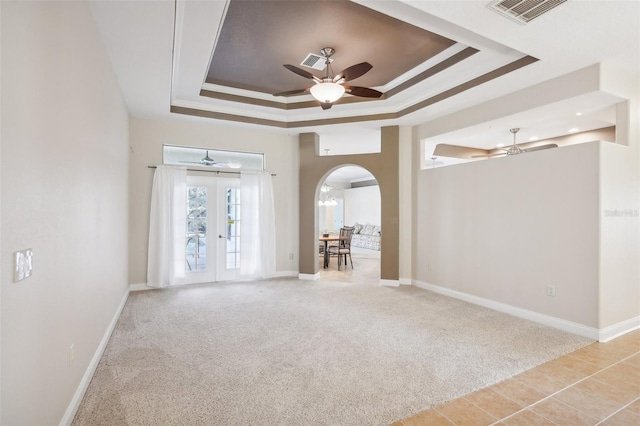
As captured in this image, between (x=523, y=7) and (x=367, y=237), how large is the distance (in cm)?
986

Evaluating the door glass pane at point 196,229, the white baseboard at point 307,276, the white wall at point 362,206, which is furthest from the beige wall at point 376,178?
the white wall at point 362,206

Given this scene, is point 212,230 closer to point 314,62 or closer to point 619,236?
point 314,62

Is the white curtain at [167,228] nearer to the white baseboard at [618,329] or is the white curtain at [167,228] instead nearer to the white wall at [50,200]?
the white wall at [50,200]

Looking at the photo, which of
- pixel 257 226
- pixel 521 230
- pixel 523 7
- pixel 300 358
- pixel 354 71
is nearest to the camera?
pixel 523 7

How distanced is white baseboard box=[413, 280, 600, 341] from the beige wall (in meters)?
1.00

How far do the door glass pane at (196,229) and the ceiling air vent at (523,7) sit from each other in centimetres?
498

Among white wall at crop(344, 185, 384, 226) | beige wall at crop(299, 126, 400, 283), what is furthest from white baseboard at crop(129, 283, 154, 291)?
white wall at crop(344, 185, 384, 226)

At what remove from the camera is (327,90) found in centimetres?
351

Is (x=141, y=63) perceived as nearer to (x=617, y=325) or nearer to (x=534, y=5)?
(x=534, y=5)

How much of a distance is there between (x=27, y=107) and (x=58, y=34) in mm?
715

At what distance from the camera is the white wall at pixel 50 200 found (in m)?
1.33

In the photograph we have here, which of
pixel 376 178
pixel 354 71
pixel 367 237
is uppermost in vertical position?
pixel 354 71

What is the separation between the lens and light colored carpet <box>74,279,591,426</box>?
87.5 inches

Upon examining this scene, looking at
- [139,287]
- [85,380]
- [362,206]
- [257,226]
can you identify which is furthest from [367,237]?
[85,380]
